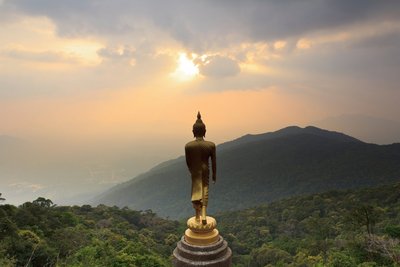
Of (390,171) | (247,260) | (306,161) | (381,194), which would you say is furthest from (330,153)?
(247,260)

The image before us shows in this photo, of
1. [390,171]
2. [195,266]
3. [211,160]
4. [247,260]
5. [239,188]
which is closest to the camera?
[195,266]

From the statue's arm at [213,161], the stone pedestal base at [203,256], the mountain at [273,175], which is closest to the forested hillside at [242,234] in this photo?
the stone pedestal base at [203,256]

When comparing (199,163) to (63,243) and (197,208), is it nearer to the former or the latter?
(197,208)

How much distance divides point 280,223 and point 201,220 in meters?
61.8

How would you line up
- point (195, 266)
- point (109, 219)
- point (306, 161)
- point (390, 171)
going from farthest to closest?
point (306, 161), point (390, 171), point (109, 219), point (195, 266)

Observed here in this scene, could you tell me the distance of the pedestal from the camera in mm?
7629

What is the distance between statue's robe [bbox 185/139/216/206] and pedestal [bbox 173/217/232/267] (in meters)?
0.59

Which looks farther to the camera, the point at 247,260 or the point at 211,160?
the point at 247,260

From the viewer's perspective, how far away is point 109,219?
54250 mm

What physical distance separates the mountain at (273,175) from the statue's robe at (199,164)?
11470 cm

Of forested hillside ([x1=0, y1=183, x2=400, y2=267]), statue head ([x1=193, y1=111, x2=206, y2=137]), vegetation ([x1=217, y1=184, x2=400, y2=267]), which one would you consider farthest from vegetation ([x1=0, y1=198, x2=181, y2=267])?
vegetation ([x1=217, y1=184, x2=400, y2=267])

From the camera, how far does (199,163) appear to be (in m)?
8.07

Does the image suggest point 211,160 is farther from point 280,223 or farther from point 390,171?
point 390,171

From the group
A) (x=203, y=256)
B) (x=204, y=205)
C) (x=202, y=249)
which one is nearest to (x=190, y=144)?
(x=204, y=205)
